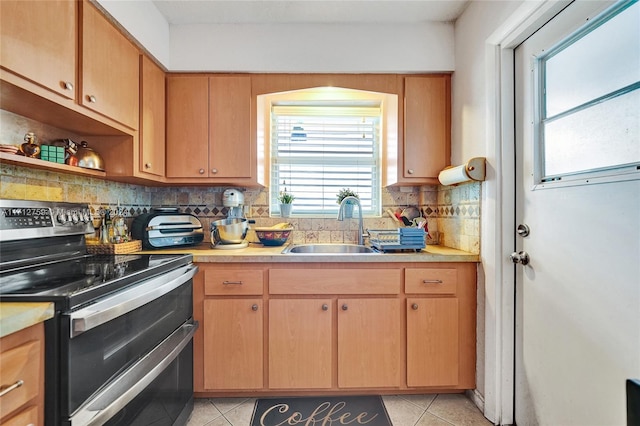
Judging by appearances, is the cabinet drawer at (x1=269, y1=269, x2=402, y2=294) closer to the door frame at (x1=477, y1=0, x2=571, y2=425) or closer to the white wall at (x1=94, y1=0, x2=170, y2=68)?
the door frame at (x1=477, y1=0, x2=571, y2=425)

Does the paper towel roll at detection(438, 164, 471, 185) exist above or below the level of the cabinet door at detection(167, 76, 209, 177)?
below

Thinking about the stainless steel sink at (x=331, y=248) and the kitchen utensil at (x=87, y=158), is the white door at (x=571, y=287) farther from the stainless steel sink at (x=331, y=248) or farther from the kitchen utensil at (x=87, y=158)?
the kitchen utensil at (x=87, y=158)

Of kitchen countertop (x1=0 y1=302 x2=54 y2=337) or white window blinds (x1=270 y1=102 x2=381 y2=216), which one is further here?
white window blinds (x1=270 y1=102 x2=381 y2=216)

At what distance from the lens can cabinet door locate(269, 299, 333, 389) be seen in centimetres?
160

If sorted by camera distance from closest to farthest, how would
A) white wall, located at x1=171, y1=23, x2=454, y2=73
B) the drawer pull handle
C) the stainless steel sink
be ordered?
the drawer pull handle < white wall, located at x1=171, y1=23, x2=454, y2=73 < the stainless steel sink

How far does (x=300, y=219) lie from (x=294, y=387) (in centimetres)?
116

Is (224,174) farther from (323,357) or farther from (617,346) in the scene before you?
(617,346)

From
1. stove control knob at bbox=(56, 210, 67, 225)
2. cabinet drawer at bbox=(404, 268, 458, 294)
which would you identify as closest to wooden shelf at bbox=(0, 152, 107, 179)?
stove control knob at bbox=(56, 210, 67, 225)

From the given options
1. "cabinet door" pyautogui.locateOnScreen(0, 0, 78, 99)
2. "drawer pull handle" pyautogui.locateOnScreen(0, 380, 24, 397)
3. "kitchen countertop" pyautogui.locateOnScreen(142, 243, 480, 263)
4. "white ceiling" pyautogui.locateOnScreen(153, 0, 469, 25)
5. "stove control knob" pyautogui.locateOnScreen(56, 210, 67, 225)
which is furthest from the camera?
"white ceiling" pyautogui.locateOnScreen(153, 0, 469, 25)

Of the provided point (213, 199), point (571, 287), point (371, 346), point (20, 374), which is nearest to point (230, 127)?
point (213, 199)

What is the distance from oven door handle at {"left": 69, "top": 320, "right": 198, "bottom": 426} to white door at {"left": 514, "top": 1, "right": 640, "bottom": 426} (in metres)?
1.72

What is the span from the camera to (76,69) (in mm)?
1229

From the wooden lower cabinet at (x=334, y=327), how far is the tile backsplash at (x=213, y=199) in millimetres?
440

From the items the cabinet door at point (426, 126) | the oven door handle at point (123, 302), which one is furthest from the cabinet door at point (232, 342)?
the cabinet door at point (426, 126)
